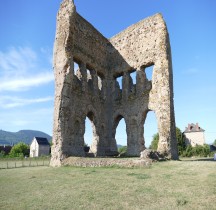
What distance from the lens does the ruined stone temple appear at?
15.5 meters

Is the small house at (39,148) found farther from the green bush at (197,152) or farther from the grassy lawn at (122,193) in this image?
the grassy lawn at (122,193)

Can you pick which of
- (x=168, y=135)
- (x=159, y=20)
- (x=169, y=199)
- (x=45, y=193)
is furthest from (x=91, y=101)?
(x=169, y=199)

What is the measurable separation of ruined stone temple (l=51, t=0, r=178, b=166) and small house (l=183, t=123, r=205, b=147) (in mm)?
31161

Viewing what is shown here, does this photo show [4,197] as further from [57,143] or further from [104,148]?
[104,148]

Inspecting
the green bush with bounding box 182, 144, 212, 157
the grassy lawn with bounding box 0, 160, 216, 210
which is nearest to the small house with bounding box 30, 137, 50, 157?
the green bush with bounding box 182, 144, 212, 157

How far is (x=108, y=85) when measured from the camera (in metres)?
21.0

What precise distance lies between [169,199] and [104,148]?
553 inches

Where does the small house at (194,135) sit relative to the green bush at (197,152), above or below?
above

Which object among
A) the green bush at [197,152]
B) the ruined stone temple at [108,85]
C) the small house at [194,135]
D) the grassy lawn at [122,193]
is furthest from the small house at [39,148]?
the grassy lawn at [122,193]

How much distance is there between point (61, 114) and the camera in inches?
585

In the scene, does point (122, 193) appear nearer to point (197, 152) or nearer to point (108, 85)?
point (108, 85)

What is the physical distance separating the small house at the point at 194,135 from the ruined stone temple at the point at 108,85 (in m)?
31.2

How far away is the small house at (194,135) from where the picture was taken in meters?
47.0

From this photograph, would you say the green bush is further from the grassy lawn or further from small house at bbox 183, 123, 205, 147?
the grassy lawn
